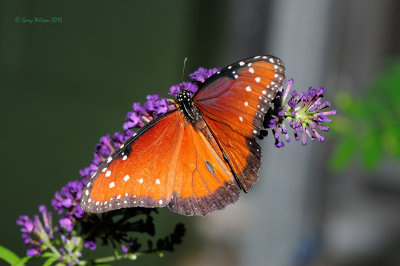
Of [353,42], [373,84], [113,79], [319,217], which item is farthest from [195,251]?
[373,84]

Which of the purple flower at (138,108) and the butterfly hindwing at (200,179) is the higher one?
the purple flower at (138,108)

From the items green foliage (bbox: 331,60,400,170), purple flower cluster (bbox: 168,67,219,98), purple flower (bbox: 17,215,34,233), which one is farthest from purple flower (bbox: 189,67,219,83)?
green foliage (bbox: 331,60,400,170)

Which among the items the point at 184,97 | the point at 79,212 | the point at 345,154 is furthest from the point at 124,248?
the point at 345,154

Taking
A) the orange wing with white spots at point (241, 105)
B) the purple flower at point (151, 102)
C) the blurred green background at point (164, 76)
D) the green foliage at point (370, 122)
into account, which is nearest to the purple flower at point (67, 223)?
the purple flower at point (151, 102)

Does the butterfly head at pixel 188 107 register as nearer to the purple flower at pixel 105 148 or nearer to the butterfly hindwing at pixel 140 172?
the butterfly hindwing at pixel 140 172

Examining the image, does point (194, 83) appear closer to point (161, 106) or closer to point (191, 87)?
point (191, 87)

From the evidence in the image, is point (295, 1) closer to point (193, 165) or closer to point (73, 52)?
point (73, 52)
